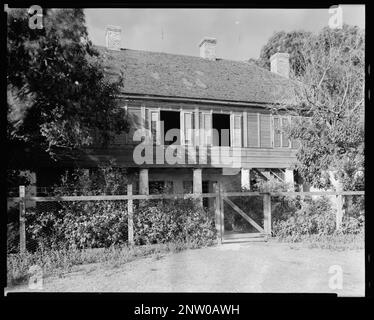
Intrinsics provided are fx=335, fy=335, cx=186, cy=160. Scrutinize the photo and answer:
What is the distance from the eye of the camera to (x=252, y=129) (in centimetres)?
1298

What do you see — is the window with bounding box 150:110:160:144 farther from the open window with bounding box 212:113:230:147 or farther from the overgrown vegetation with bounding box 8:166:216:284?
the overgrown vegetation with bounding box 8:166:216:284

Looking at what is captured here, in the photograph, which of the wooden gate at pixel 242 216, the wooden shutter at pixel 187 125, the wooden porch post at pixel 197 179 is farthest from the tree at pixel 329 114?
the wooden shutter at pixel 187 125

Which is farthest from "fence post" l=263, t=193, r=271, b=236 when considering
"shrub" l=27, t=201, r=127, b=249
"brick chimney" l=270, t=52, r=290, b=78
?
"brick chimney" l=270, t=52, r=290, b=78

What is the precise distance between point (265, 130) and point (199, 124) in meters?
2.64

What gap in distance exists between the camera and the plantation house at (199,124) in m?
11.0

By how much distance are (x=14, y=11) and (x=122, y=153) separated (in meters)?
7.35

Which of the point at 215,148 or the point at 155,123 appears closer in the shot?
the point at 215,148

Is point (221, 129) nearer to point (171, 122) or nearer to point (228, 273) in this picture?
point (171, 122)

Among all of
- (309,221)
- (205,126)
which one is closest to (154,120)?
(205,126)

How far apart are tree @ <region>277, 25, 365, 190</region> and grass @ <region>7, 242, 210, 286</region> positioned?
3.46 m

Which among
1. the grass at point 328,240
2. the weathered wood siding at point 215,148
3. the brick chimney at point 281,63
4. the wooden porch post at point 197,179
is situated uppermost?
the brick chimney at point 281,63

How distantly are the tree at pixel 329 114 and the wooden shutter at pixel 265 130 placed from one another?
4.38 meters

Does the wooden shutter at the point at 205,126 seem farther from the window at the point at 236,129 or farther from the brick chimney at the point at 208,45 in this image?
the brick chimney at the point at 208,45

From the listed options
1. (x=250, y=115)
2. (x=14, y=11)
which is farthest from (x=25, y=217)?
(x=250, y=115)
